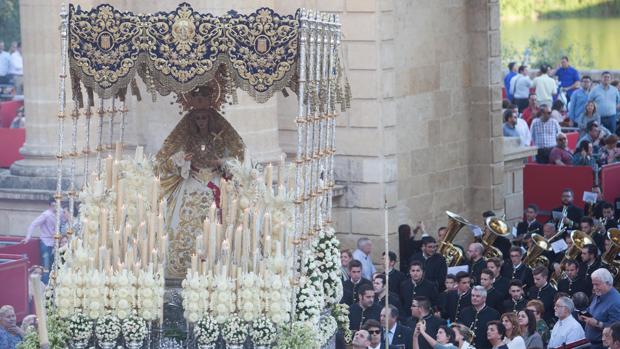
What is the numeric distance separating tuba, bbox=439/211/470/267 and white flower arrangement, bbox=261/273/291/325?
626 centimetres

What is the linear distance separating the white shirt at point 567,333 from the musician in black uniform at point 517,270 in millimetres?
2827

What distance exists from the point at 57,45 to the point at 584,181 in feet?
28.4

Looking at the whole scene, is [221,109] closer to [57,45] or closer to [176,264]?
[176,264]

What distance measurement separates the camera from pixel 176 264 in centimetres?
1917

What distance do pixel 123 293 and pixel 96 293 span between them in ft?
0.87

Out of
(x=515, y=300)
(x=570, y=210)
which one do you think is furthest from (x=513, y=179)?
(x=515, y=300)

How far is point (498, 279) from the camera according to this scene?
22016 mm

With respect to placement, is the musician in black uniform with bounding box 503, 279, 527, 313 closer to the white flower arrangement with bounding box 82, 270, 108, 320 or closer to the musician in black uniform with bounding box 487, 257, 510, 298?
the musician in black uniform with bounding box 487, 257, 510, 298

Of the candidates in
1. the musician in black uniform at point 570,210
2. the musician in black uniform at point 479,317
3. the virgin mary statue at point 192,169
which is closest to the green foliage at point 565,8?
the musician in black uniform at point 570,210

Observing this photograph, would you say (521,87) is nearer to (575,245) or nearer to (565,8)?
(575,245)

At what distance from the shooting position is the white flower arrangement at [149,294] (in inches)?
701

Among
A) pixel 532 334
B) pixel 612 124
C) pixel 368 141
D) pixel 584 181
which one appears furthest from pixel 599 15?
pixel 532 334

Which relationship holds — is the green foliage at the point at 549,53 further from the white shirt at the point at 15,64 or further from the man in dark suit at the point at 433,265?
the man in dark suit at the point at 433,265

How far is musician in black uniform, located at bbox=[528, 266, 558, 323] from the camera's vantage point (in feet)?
69.9
